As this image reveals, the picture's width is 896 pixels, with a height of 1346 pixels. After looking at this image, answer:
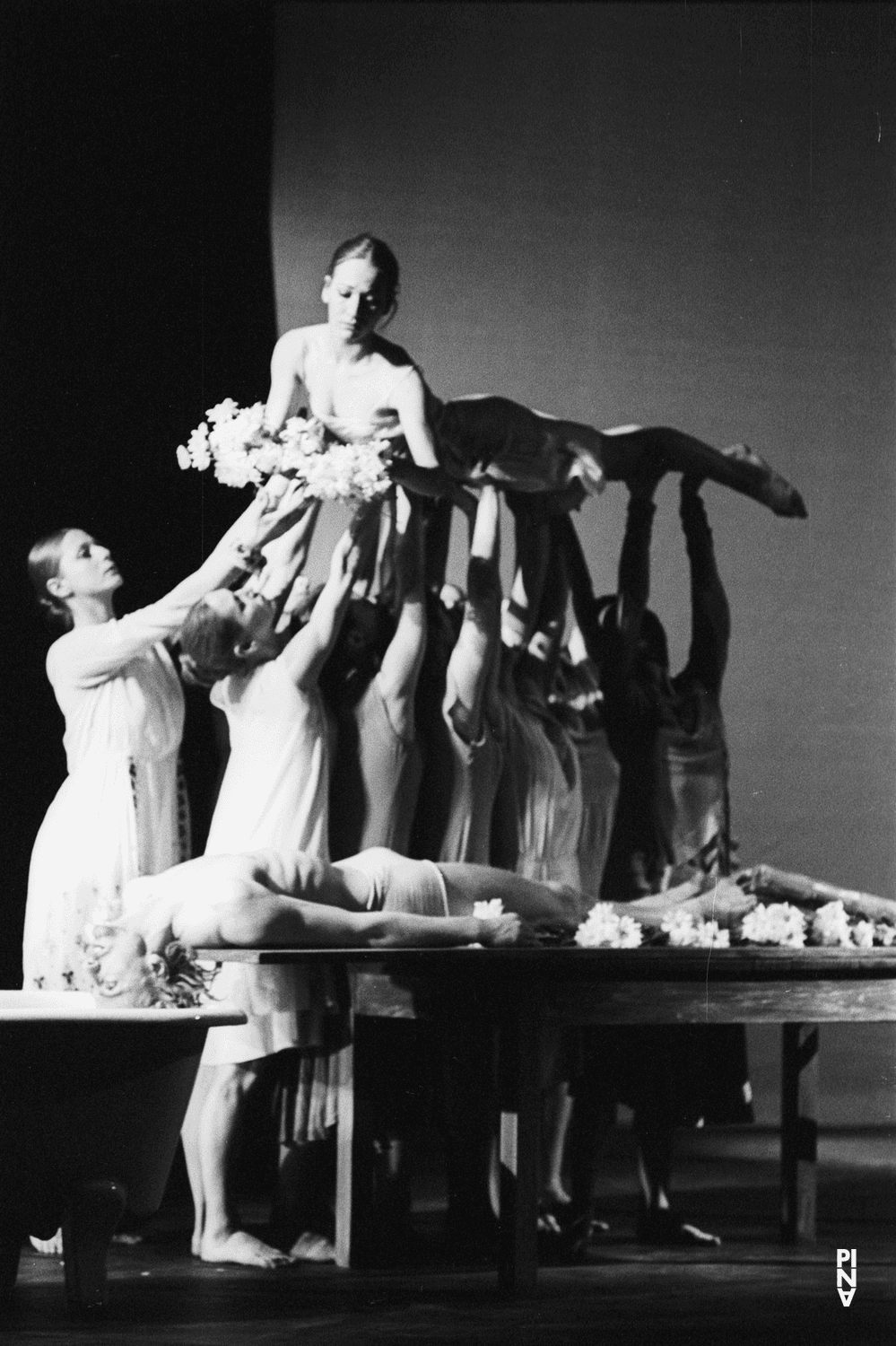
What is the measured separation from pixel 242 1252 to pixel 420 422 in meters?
2.11

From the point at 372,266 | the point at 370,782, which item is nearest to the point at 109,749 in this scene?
the point at 370,782

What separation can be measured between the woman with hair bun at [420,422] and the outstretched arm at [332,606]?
0.59 feet

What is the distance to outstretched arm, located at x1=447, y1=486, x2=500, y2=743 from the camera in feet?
18.6

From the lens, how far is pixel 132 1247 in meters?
5.34

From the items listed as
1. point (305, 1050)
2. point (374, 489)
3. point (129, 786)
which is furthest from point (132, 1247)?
point (374, 489)

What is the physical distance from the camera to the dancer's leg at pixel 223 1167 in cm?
514

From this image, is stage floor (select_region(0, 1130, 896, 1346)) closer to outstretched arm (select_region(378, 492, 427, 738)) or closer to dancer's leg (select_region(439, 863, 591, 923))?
dancer's leg (select_region(439, 863, 591, 923))

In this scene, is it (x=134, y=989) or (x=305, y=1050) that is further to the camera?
(x=305, y=1050)

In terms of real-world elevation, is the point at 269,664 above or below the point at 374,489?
below

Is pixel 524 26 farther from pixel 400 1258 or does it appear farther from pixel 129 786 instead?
pixel 400 1258

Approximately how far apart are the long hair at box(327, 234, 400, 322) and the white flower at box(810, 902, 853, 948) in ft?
6.29

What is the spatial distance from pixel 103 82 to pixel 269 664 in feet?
5.27

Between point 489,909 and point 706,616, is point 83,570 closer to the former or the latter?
point 489,909

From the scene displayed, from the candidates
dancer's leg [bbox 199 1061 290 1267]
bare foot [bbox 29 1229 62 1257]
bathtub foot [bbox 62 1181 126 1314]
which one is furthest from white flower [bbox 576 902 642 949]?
bathtub foot [bbox 62 1181 126 1314]
